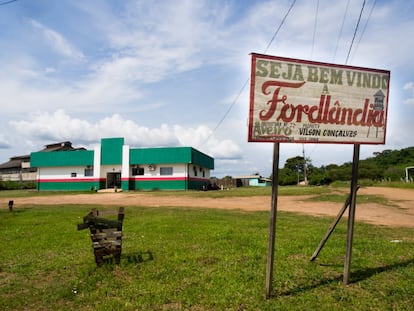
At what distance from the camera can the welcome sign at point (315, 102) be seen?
4805 mm

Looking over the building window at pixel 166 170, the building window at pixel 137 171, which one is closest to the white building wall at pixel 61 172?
the building window at pixel 137 171

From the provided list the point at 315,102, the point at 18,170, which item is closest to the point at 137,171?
the point at 315,102

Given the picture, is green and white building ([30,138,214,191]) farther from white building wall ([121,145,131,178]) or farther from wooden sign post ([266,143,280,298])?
wooden sign post ([266,143,280,298])

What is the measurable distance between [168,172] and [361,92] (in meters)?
35.1

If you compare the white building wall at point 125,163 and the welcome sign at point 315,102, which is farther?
the white building wall at point 125,163

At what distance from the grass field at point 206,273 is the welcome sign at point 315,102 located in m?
2.17

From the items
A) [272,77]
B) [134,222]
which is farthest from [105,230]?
[134,222]

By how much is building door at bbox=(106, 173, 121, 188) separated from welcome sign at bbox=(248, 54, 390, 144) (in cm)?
3881

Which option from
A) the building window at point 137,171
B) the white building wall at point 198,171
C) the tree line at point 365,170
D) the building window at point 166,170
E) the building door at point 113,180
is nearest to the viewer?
the building window at point 166,170

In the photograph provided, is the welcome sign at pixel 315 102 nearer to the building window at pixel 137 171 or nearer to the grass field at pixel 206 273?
the grass field at pixel 206 273

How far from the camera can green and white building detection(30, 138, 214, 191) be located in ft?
128

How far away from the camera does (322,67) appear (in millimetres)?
5148

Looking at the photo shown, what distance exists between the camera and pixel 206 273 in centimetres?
580

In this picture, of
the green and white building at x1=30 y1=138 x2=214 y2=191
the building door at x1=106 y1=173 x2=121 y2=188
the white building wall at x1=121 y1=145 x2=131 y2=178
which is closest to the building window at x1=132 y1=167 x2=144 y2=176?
the green and white building at x1=30 y1=138 x2=214 y2=191
